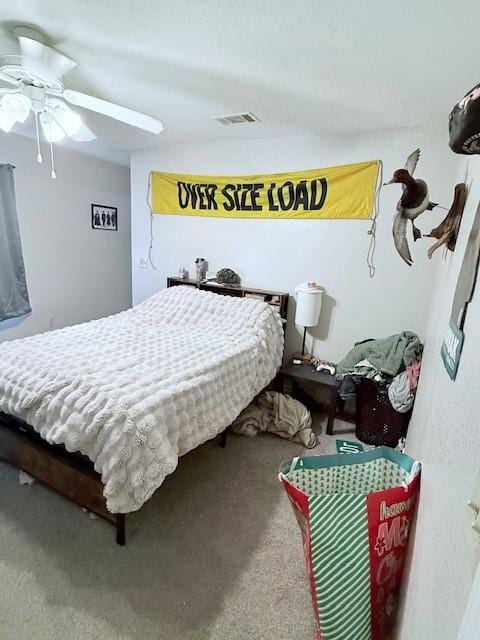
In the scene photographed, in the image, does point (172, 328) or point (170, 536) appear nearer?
point (170, 536)

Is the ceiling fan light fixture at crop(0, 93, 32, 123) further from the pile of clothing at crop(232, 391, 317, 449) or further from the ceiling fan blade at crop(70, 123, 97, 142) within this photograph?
the pile of clothing at crop(232, 391, 317, 449)

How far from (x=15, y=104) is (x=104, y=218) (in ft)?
9.80

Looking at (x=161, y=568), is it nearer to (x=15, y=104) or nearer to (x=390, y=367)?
(x=390, y=367)

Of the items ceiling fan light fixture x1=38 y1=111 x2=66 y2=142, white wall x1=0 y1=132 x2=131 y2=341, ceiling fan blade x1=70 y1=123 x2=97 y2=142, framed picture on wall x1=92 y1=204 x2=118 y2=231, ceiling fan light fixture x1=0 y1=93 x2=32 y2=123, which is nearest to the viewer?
ceiling fan light fixture x1=0 y1=93 x2=32 y2=123

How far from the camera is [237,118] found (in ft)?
8.18

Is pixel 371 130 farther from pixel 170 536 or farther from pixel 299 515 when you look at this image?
pixel 170 536

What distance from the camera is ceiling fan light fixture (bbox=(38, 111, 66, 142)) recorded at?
1.83 metres

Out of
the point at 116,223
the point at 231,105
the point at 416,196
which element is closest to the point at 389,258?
the point at 416,196

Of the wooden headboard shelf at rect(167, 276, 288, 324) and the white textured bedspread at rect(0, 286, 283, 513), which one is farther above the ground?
the wooden headboard shelf at rect(167, 276, 288, 324)

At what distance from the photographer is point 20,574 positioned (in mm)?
1389

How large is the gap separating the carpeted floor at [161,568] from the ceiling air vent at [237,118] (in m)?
2.52

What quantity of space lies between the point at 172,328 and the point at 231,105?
1.68m

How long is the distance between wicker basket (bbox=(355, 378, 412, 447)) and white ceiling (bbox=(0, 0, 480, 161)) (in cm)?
185

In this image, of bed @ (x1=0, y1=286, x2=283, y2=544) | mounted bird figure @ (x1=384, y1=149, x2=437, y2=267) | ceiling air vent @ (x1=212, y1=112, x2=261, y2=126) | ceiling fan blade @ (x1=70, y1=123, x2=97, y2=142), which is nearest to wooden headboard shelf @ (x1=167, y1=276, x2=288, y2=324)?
bed @ (x1=0, y1=286, x2=283, y2=544)
